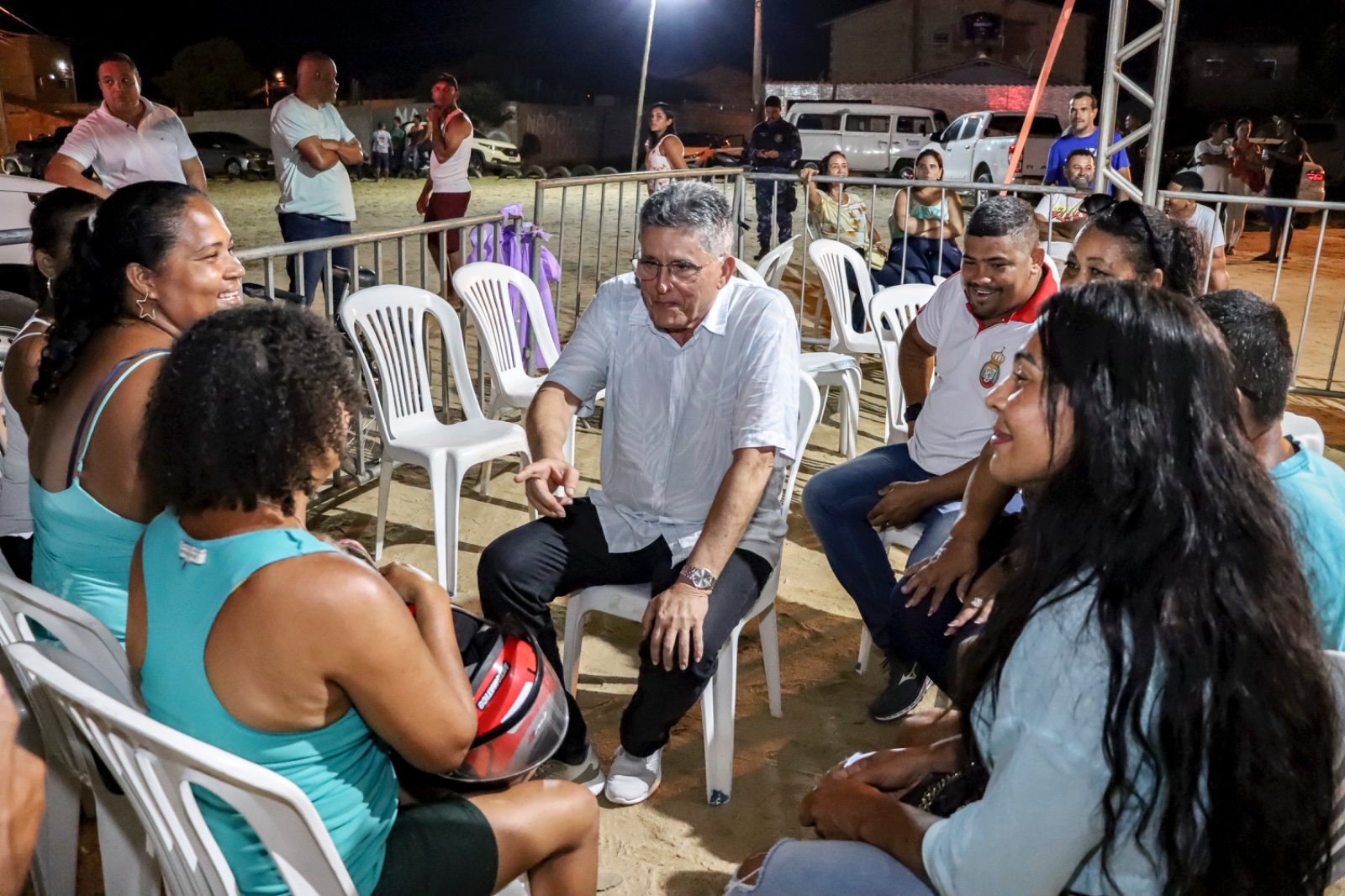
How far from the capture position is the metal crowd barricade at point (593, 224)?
21.7 feet

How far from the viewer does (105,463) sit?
210 cm

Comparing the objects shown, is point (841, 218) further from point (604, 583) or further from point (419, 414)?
point (604, 583)

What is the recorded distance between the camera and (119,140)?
5.88 meters

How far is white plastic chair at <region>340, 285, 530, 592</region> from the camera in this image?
4.05 metres

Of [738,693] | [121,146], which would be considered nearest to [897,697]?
[738,693]

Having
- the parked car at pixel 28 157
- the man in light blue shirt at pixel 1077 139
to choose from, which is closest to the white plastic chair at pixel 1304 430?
the man in light blue shirt at pixel 1077 139

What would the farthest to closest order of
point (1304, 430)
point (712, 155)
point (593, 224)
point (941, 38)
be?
1. point (941, 38)
2. point (712, 155)
3. point (593, 224)
4. point (1304, 430)

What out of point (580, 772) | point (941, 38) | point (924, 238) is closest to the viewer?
point (580, 772)

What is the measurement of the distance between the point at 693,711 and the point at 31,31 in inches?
1429

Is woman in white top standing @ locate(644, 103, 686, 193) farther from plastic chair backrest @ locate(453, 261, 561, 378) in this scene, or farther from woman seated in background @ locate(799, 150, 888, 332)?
plastic chair backrest @ locate(453, 261, 561, 378)

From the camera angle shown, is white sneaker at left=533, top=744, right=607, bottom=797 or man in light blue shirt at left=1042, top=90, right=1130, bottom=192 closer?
white sneaker at left=533, top=744, right=607, bottom=797

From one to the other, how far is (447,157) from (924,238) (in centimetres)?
368

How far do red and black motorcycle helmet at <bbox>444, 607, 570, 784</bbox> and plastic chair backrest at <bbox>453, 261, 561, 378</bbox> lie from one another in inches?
119

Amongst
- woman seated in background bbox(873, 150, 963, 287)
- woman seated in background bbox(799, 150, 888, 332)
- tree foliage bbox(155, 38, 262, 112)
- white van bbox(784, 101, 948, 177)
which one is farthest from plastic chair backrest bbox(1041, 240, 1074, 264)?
tree foliage bbox(155, 38, 262, 112)
